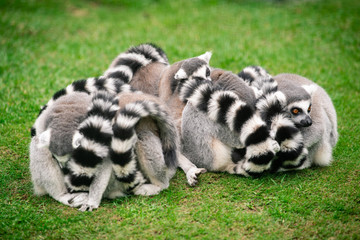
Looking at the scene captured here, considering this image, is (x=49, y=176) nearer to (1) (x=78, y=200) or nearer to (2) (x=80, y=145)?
(1) (x=78, y=200)

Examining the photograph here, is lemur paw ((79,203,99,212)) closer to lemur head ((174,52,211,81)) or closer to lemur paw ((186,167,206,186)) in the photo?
lemur paw ((186,167,206,186))

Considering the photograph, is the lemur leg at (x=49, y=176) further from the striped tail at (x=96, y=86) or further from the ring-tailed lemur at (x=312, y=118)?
the ring-tailed lemur at (x=312, y=118)

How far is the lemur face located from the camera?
4.74 meters

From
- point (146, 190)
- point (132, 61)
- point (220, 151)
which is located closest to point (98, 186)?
point (146, 190)

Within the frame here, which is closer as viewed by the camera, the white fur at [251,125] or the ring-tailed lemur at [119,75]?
the white fur at [251,125]

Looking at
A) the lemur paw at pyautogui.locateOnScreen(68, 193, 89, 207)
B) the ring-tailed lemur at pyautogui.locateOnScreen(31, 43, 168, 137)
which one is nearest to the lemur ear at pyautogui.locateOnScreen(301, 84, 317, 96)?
the ring-tailed lemur at pyautogui.locateOnScreen(31, 43, 168, 137)

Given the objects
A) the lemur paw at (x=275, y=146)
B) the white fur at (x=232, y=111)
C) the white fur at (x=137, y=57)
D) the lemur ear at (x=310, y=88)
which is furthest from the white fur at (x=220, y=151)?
the white fur at (x=137, y=57)

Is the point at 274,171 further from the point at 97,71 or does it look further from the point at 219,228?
the point at 97,71

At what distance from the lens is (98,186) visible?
4223mm

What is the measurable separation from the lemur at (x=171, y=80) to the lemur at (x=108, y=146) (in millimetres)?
494

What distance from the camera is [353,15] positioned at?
11484 mm

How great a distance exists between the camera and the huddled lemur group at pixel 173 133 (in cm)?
411

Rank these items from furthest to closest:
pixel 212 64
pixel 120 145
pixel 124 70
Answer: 1. pixel 212 64
2. pixel 124 70
3. pixel 120 145

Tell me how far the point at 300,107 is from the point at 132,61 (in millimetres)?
2701
